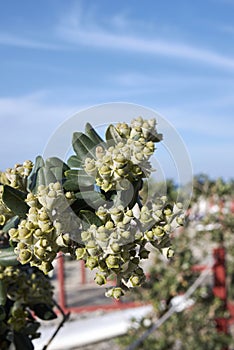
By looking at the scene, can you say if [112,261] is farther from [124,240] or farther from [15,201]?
[15,201]

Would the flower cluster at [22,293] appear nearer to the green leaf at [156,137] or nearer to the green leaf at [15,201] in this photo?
the green leaf at [15,201]

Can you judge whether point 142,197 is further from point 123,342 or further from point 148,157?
point 123,342

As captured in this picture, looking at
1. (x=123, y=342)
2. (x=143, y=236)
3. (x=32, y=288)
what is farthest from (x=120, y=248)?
(x=123, y=342)

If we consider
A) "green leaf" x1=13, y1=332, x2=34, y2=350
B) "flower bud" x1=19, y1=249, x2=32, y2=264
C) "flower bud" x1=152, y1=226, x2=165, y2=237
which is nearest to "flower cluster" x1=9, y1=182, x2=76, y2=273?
"flower bud" x1=19, y1=249, x2=32, y2=264

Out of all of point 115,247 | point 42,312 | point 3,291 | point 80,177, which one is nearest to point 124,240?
point 115,247

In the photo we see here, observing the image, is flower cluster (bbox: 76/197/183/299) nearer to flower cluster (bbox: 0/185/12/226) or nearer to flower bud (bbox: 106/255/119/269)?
flower bud (bbox: 106/255/119/269)

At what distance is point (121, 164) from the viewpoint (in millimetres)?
692

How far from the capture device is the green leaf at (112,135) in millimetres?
769

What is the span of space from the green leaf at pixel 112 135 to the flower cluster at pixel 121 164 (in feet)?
0.04

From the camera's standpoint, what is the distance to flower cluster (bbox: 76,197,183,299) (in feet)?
2.22

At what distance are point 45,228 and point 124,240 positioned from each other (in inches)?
3.7

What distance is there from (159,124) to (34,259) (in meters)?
0.25

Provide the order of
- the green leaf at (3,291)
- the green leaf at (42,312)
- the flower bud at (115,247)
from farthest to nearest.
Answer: the green leaf at (42,312)
the green leaf at (3,291)
the flower bud at (115,247)

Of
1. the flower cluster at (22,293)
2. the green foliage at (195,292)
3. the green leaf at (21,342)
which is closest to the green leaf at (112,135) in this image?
the flower cluster at (22,293)
